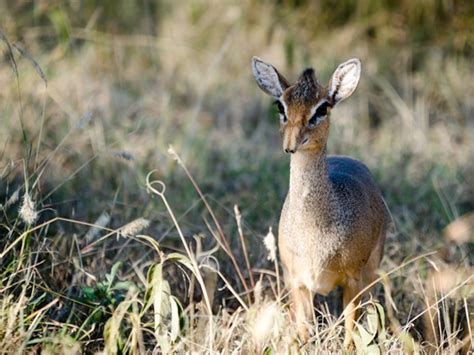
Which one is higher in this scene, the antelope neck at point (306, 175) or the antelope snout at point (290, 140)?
the antelope snout at point (290, 140)

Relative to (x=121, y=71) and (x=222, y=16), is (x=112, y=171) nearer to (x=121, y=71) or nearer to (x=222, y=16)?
(x=121, y=71)

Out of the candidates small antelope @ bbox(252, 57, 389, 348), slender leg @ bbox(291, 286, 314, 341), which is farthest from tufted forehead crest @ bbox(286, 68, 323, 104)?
slender leg @ bbox(291, 286, 314, 341)

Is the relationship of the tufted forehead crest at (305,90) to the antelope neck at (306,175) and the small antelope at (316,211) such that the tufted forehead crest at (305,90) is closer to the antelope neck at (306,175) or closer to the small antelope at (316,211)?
the small antelope at (316,211)

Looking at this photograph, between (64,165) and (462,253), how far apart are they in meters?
2.80

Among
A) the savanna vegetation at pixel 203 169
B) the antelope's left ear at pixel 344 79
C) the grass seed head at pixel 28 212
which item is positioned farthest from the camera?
the antelope's left ear at pixel 344 79

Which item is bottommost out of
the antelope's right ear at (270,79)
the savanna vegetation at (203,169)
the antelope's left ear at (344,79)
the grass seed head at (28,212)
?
the savanna vegetation at (203,169)

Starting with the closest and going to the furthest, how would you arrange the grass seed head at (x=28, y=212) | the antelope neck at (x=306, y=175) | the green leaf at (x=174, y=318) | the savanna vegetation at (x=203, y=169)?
the green leaf at (x=174, y=318), the grass seed head at (x=28, y=212), the savanna vegetation at (x=203, y=169), the antelope neck at (x=306, y=175)

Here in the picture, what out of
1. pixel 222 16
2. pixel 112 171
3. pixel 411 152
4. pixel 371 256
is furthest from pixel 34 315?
pixel 222 16

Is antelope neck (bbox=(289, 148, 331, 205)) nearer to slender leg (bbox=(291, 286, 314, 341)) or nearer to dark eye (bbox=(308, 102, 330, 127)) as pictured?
dark eye (bbox=(308, 102, 330, 127))

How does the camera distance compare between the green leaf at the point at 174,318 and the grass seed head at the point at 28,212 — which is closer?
the green leaf at the point at 174,318

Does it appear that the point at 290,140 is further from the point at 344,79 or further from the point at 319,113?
the point at 344,79

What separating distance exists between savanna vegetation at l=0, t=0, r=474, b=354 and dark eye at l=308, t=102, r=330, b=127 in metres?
0.64

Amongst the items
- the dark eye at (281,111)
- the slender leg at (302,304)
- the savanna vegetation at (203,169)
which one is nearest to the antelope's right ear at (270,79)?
the dark eye at (281,111)

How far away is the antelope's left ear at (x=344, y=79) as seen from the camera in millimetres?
4781
